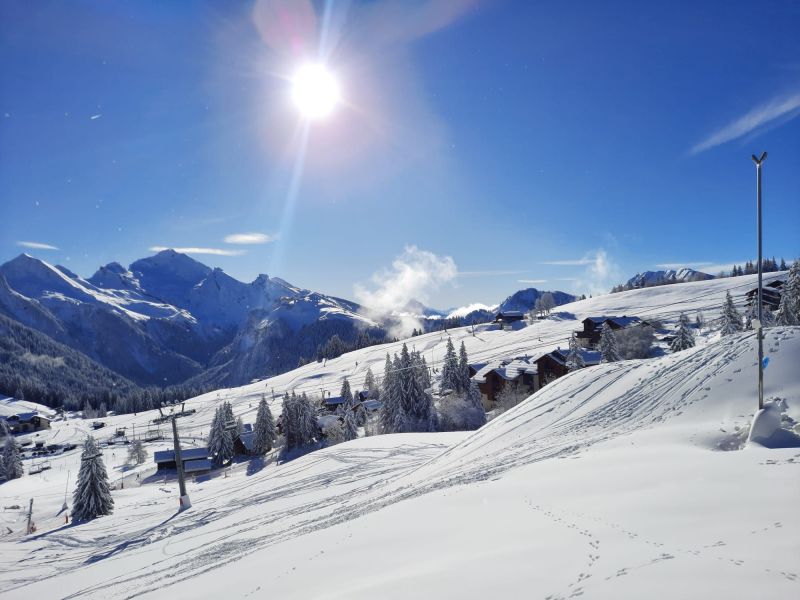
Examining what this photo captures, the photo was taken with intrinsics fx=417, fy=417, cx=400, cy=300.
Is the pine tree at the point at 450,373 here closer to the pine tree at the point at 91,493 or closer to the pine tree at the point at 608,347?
the pine tree at the point at 608,347

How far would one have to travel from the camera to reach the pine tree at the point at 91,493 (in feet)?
113

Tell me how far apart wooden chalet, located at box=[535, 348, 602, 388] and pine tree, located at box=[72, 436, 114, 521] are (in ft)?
169

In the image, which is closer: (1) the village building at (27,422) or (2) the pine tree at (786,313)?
(2) the pine tree at (786,313)

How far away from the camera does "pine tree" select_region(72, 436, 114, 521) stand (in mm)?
34406

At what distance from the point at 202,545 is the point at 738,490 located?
17.1 meters

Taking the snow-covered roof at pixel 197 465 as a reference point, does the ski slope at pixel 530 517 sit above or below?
above

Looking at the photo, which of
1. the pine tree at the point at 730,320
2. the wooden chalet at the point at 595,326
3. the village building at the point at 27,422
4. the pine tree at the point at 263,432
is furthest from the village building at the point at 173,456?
the village building at the point at 27,422

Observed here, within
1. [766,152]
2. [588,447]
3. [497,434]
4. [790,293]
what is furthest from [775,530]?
[790,293]

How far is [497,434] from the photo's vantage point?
71.7ft

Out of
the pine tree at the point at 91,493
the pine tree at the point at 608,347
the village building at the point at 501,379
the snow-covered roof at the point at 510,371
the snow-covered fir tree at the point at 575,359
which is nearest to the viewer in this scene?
the pine tree at the point at 91,493

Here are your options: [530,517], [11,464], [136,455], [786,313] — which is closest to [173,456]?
[136,455]

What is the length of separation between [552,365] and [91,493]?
55.2 meters

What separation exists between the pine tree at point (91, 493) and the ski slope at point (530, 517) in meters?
9.77

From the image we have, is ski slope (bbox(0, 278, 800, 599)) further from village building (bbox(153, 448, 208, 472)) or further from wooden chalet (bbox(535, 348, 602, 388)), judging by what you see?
village building (bbox(153, 448, 208, 472))
